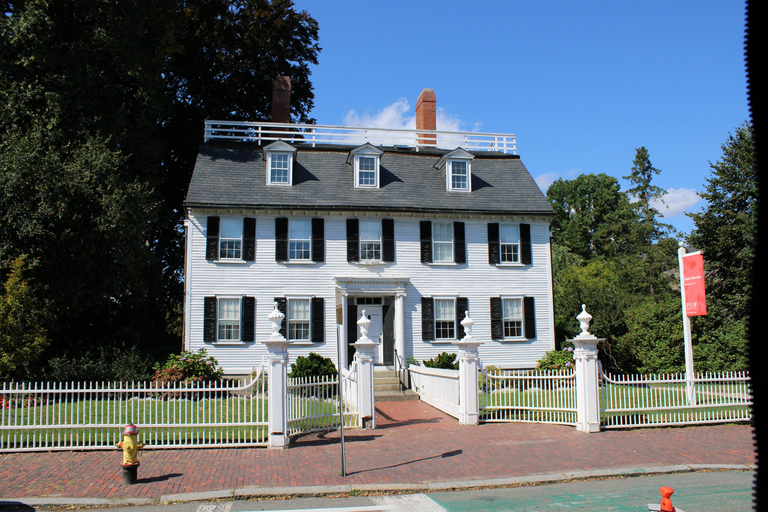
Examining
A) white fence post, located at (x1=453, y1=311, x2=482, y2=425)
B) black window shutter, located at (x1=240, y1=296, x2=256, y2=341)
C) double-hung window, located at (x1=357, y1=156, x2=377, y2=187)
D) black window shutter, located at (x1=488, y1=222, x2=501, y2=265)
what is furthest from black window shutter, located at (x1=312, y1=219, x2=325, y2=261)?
white fence post, located at (x1=453, y1=311, x2=482, y2=425)

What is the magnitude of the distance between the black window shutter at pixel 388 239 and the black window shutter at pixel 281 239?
3.62 meters

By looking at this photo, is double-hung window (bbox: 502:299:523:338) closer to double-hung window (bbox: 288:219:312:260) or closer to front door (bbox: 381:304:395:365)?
front door (bbox: 381:304:395:365)

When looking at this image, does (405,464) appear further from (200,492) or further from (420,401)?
(420,401)

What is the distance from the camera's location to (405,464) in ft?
29.5

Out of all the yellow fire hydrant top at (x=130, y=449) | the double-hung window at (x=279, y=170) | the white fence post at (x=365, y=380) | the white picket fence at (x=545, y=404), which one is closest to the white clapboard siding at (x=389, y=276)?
the double-hung window at (x=279, y=170)

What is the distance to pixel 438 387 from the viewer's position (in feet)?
47.7

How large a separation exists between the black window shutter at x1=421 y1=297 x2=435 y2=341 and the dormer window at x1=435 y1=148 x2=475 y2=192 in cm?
494

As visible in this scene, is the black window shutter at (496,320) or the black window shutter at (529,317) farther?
the black window shutter at (529,317)

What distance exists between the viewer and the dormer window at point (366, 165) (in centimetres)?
2138

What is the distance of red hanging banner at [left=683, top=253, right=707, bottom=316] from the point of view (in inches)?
538

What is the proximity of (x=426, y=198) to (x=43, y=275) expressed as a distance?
13.5m

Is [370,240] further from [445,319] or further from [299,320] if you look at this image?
[445,319]

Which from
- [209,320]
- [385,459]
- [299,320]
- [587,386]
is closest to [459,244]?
[299,320]

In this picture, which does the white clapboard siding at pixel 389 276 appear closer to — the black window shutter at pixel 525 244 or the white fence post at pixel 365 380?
the black window shutter at pixel 525 244
